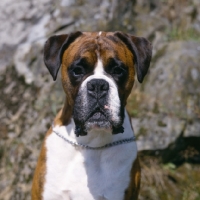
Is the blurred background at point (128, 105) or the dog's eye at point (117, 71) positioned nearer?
the dog's eye at point (117, 71)

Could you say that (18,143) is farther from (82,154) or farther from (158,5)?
(158,5)

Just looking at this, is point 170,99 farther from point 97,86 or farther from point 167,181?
point 97,86


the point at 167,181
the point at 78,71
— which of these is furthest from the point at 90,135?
the point at 167,181

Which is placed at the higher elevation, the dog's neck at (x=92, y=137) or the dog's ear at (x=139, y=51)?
the dog's ear at (x=139, y=51)

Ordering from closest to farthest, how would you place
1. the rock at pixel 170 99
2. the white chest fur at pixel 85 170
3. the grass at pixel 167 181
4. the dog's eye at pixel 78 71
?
the dog's eye at pixel 78 71 → the white chest fur at pixel 85 170 → the grass at pixel 167 181 → the rock at pixel 170 99

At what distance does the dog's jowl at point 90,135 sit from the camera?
351 cm

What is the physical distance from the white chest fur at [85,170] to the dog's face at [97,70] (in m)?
0.21

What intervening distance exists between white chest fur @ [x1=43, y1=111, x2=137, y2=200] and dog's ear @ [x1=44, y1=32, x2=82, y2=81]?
0.39 metres

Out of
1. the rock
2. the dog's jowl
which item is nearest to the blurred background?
the rock

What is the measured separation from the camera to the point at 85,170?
3.70 meters

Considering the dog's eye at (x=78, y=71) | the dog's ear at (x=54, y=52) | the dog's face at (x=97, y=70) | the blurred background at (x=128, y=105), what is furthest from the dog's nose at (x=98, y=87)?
the blurred background at (x=128, y=105)

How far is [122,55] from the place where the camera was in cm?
362

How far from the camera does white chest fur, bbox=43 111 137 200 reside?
12.0 feet

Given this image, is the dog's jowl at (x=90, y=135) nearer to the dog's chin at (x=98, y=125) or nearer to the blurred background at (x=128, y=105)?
the dog's chin at (x=98, y=125)
